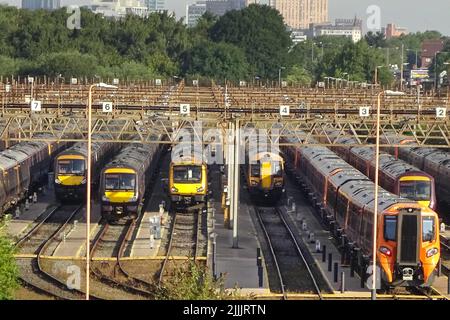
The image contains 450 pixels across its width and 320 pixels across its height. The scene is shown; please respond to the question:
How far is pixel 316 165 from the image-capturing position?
4728 cm

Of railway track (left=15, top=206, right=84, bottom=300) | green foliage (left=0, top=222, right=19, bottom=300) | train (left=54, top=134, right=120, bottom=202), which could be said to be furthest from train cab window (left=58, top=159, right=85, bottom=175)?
green foliage (left=0, top=222, right=19, bottom=300)

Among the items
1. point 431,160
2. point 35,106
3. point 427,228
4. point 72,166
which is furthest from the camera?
point 431,160

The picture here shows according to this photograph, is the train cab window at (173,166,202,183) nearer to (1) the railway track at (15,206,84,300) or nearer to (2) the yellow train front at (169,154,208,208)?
(2) the yellow train front at (169,154,208,208)

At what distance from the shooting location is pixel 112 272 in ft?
109

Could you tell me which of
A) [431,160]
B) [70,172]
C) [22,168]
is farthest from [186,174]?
[431,160]

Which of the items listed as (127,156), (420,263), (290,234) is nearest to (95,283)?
(420,263)

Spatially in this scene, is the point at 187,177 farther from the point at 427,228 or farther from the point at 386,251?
the point at 427,228

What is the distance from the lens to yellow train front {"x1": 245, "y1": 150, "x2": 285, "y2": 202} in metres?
47.4

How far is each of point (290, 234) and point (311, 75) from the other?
91065 mm

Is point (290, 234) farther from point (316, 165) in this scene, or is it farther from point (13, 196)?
point (13, 196)

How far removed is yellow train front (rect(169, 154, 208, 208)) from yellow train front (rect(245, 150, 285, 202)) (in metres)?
3.15

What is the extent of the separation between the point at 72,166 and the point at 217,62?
67917mm

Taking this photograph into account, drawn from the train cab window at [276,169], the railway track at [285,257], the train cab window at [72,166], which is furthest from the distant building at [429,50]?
the train cab window at [72,166]

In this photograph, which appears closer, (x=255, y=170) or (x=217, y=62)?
(x=255, y=170)
